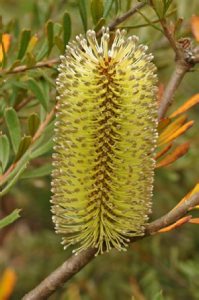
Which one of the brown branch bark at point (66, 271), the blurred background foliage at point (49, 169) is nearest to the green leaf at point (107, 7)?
the blurred background foliage at point (49, 169)

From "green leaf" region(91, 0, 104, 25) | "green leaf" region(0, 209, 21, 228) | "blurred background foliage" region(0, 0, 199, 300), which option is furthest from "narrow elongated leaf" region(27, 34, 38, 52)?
"green leaf" region(0, 209, 21, 228)

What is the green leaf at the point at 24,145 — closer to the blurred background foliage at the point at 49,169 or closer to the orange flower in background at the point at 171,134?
the blurred background foliage at the point at 49,169

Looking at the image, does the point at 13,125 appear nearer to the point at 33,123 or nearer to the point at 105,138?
the point at 33,123

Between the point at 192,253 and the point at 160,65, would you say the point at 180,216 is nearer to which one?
the point at 160,65

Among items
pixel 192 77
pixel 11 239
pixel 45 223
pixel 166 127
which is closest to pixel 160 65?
pixel 166 127

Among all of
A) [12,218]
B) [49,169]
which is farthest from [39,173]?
[12,218]

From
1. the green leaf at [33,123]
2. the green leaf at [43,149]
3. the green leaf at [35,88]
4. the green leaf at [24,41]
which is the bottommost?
the green leaf at [43,149]

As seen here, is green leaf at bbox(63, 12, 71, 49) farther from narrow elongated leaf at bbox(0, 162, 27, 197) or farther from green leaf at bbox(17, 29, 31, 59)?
narrow elongated leaf at bbox(0, 162, 27, 197)
